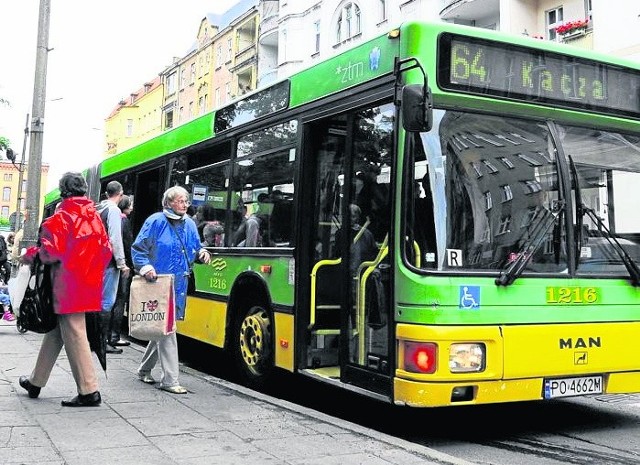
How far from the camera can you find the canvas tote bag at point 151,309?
6.39 m

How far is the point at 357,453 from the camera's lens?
15.2 feet

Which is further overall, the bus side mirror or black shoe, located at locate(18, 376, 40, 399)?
black shoe, located at locate(18, 376, 40, 399)

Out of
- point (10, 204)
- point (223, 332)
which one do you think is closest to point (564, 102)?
point (223, 332)

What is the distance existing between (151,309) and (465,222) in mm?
2823

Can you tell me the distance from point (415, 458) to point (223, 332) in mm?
3862

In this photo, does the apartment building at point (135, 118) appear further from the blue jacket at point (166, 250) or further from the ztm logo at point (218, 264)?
the blue jacket at point (166, 250)

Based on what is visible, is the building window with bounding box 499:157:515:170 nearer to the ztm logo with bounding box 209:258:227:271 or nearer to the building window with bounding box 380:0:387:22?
the ztm logo with bounding box 209:258:227:271

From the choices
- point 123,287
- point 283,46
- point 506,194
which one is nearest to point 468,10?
point 283,46

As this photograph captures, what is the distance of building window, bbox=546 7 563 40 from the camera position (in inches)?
912

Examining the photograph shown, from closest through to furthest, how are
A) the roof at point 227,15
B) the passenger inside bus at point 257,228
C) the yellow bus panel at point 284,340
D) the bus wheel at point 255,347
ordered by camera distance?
the yellow bus panel at point 284,340 < the bus wheel at point 255,347 < the passenger inside bus at point 257,228 < the roof at point 227,15

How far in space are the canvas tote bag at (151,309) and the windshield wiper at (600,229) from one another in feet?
11.1

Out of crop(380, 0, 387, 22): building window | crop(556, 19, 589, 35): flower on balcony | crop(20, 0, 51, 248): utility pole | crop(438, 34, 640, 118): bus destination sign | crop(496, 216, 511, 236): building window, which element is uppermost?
crop(380, 0, 387, 22): building window

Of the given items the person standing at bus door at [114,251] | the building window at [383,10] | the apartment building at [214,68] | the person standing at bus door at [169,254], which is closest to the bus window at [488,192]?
the person standing at bus door at [169,254]

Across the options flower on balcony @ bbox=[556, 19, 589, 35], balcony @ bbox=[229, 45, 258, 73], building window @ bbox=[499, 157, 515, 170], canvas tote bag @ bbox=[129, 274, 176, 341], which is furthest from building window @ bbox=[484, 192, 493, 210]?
balcony @ bbox=[229, 45, 258, 73]
